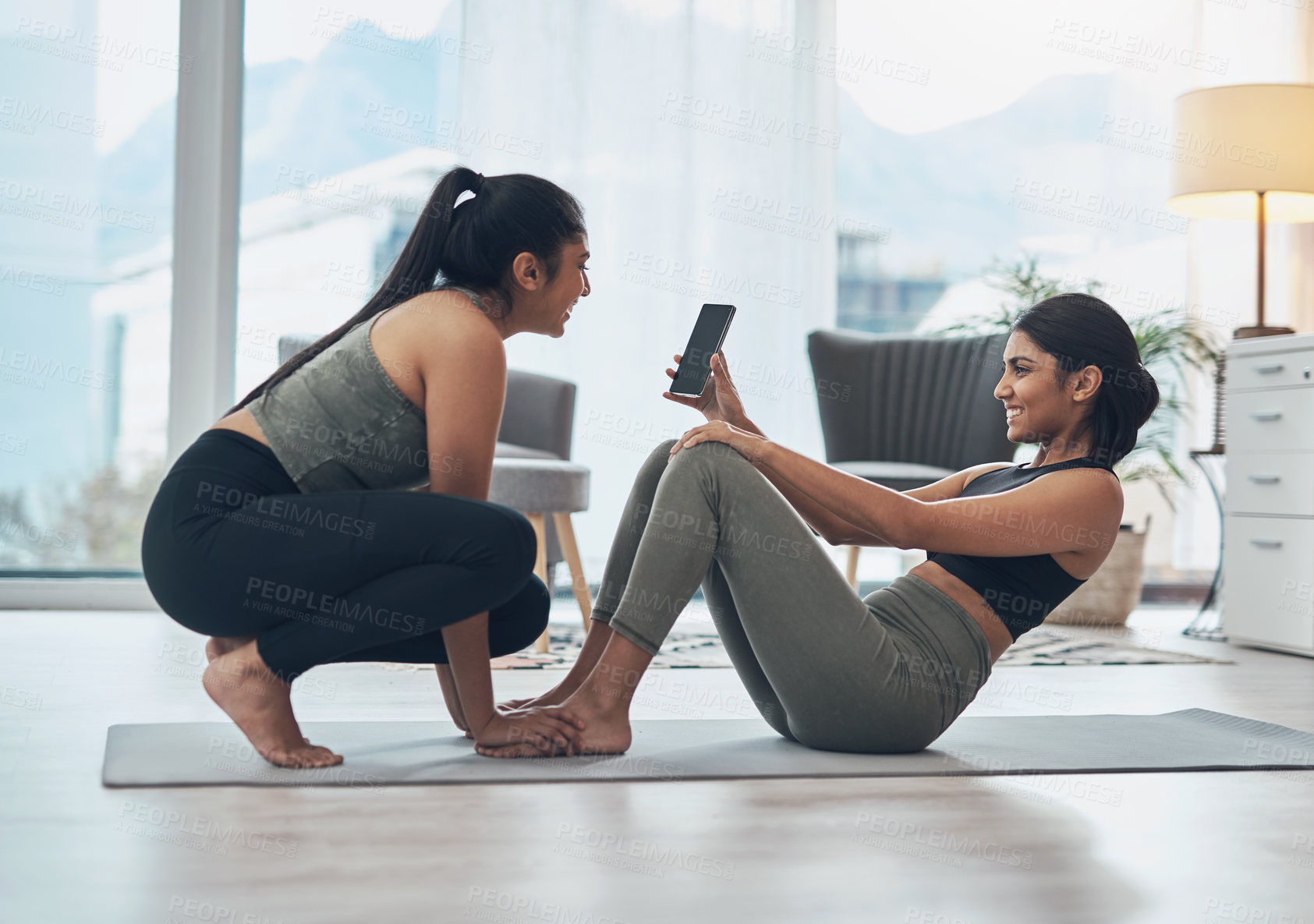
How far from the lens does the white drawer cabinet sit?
3012 millimetres

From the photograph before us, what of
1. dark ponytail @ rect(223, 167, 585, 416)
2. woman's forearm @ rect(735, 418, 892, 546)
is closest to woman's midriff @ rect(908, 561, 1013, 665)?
woman's forearm @ rect(735, 418, 892, 546)

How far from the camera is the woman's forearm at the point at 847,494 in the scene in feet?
4.83

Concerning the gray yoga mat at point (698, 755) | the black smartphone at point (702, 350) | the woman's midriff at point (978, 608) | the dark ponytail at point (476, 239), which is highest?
the dark ponytail at point (476, 239)

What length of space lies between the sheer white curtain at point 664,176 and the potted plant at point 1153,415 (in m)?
0.58

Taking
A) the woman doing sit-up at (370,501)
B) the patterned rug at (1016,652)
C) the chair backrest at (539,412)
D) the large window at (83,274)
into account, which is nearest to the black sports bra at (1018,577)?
the woman doing sit-up at (370,501)

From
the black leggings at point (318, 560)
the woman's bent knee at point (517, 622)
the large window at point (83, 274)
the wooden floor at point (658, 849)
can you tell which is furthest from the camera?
the large window at point (83, 274)

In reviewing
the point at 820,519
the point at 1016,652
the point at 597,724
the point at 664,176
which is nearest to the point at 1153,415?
the point at 1016,652

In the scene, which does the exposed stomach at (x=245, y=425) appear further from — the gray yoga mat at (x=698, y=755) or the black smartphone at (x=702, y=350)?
the black smartphone at (x=702, y=350)

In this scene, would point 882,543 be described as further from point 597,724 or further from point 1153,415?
point 1153,415

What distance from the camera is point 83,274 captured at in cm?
362

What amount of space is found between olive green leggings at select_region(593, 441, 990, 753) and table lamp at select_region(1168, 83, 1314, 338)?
220 cm

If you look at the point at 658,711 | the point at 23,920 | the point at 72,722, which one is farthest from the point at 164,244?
the point at 23,920

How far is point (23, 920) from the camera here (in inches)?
37.4

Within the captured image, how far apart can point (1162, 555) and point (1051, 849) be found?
10.4ft
